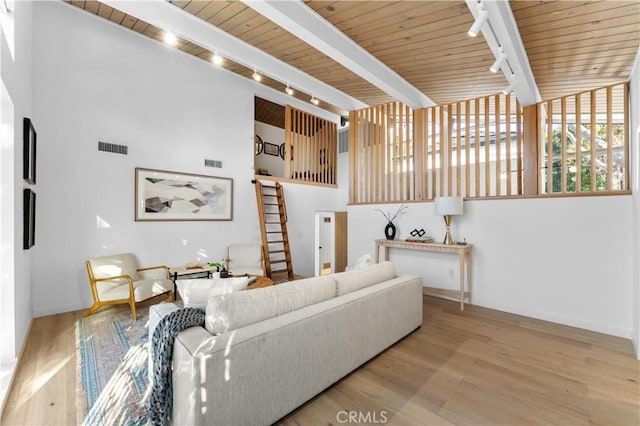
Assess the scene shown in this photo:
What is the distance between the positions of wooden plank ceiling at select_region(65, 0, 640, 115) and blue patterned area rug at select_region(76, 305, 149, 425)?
3.55 m

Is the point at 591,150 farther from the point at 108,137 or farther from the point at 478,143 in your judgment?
the point at 108,137

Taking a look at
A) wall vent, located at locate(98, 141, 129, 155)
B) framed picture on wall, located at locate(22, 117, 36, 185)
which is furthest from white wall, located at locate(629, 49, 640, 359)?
wall vent, located at locate(98, 141, 129, 155)

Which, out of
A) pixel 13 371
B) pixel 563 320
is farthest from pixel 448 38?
pixel 13 371

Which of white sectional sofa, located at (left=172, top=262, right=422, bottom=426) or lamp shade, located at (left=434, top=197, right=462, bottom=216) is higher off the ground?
lamp shade, located at (left=434, top=197, right=462, bottom=216)

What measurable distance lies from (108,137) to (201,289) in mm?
3267

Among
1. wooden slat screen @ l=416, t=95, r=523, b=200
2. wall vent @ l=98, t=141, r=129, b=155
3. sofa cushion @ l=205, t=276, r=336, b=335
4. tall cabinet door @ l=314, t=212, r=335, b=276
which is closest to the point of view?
sofa cushion @ l=205, t=276, r=336, b=335

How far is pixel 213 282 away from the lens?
2.03 m

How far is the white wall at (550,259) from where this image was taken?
324 cm

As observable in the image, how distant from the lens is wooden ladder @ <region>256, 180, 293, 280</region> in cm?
551

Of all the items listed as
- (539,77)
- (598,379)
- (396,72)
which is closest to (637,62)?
(539,77)

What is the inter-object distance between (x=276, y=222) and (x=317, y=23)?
3.56m

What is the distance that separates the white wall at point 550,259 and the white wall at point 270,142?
13.6 ft

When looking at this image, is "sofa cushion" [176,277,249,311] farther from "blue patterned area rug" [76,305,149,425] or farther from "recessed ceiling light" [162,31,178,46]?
"recessed ceiling light" [162,31,178,46]

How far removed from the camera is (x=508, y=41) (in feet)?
9.18
